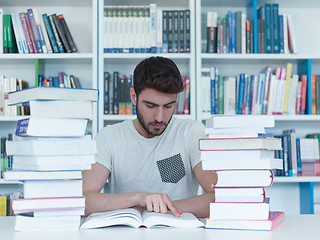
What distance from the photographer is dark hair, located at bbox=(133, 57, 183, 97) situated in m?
1.70

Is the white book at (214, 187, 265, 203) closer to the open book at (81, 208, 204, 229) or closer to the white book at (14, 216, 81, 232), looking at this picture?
the open book at (81, 208, 204, 229)

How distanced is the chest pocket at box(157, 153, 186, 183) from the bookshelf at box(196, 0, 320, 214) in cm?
98

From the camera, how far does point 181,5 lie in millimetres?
2953

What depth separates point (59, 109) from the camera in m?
1.14

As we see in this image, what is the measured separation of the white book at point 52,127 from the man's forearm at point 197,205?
48 centimetres

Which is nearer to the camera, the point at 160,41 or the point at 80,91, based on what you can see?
the point at 80,91

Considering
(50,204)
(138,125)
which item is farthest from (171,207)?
(138,125)

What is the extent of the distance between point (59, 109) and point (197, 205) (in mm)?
583

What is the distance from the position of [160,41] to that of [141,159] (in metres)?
1.06

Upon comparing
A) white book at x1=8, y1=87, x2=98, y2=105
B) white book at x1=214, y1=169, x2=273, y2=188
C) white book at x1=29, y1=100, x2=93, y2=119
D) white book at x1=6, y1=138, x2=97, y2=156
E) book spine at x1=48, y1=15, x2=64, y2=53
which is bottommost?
white book at x1=214, y1=169, x2=273, y2=188

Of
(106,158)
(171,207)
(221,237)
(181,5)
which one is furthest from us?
(181,5)

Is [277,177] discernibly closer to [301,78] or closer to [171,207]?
[301,78]

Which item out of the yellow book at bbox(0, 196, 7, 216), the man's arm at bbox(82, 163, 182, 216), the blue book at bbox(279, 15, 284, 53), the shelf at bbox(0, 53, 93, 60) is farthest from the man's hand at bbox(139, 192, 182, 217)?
the blue book at bbox(279, 15, 284, 53)

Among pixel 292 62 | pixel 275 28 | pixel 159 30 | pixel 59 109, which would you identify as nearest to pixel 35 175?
pixel 59 109
